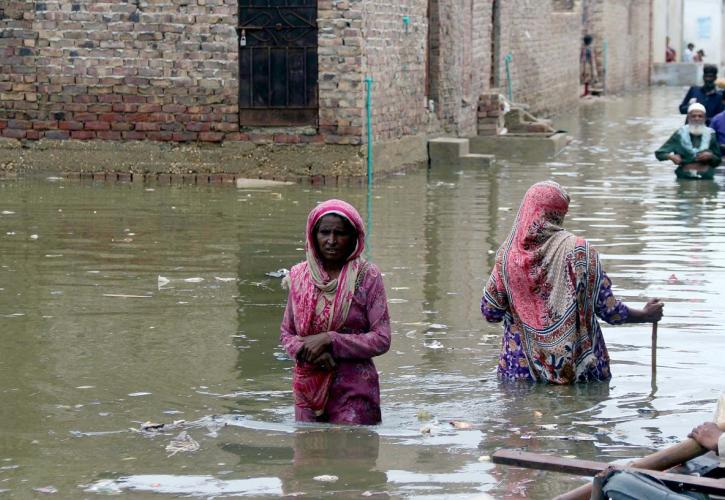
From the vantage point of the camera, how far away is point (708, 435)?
4371mm

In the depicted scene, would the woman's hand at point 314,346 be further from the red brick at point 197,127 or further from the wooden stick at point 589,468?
the red brick at point 197,127

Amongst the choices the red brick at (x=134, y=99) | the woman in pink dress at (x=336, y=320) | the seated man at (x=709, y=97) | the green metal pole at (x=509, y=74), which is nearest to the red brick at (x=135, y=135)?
the red brick at (x=134, y=99)

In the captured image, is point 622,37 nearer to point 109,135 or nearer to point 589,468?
point 109,135

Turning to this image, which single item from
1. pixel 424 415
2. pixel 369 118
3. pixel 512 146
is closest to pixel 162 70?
pixel 369 118

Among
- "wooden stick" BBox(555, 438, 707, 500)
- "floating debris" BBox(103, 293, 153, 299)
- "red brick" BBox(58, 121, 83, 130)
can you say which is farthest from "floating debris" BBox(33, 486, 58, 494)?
"red brick" BBox(58, 121, 83, 130)

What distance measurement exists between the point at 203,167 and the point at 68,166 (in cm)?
157

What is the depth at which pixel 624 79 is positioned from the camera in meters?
42.4

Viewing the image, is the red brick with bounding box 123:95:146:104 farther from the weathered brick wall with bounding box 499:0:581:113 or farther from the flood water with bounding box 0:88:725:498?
the weathered brick wall with bounding box 499:0:581:113

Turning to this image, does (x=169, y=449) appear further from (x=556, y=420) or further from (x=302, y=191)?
(x=302, y=191)

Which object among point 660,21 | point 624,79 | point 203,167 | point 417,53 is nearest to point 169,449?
point 203,167

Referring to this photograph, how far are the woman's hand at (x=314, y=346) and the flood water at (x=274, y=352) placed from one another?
392mm

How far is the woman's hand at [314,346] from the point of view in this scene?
231 inches

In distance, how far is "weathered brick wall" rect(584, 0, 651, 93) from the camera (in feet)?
122

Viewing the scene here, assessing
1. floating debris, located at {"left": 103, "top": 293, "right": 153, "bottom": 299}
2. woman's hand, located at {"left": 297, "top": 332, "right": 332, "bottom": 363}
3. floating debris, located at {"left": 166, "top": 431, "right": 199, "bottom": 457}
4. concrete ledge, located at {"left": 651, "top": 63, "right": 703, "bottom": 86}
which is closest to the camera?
woman's hand, located at {"left": 297, "top": 332, "right": 332, "bottom": 363}
